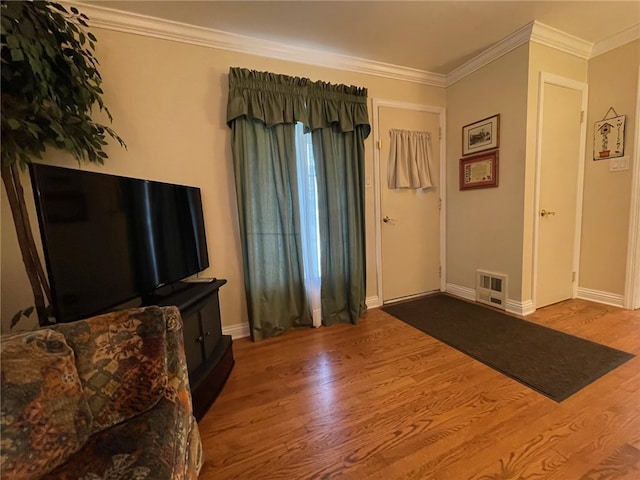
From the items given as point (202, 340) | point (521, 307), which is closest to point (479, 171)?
point (521, 307)

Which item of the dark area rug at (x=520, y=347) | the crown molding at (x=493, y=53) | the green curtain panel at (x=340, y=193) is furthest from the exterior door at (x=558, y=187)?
the green curtain panel at (x=340, y=193)

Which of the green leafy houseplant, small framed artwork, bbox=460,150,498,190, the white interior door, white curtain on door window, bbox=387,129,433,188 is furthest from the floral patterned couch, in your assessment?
small framed artwork, bbox=460,150,498,190

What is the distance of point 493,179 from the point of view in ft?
8.67

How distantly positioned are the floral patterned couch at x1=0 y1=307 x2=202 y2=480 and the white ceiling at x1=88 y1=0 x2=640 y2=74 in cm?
205

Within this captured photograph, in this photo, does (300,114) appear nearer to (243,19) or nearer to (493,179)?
(243,19)

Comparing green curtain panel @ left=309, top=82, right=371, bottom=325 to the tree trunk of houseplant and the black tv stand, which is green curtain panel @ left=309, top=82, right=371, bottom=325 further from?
the tree trunk of houseplant

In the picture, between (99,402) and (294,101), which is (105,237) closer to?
(99,402)

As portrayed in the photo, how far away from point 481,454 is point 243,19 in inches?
114

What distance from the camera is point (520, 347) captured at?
1.97 m

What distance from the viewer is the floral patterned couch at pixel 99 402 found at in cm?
→ 69

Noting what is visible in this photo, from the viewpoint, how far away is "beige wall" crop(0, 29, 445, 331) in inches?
74.6

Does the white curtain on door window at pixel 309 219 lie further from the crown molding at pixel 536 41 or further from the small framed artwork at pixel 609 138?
the small framed artwork at pixel 609 138

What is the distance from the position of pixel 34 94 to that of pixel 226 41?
4.40ft

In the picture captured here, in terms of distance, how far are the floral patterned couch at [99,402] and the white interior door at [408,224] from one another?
2.31 m
